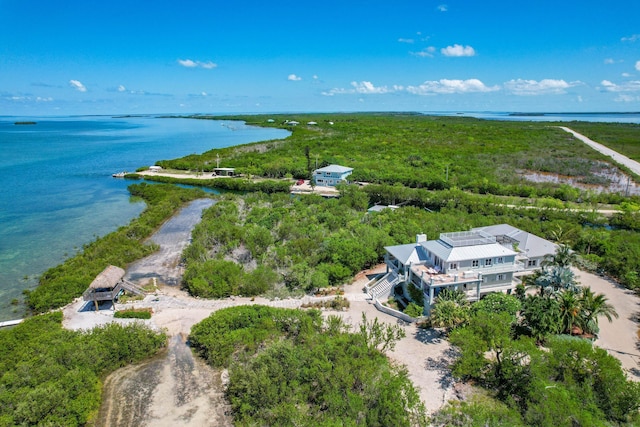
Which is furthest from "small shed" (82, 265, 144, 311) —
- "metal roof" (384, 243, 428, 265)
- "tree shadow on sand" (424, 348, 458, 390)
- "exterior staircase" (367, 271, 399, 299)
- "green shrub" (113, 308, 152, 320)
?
"tree shadow on sand" (424, 348, 458, 390)

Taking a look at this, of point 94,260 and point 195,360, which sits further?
point 94,260

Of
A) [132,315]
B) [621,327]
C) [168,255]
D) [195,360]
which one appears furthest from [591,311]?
[168,255]

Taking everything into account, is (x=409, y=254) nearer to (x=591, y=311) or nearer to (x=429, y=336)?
(x=429, y=336)

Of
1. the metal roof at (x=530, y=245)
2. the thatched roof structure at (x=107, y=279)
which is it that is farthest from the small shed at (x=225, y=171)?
the metal roof at (x=530, y=245)

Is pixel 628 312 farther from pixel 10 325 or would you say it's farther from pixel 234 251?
pixel 10 325

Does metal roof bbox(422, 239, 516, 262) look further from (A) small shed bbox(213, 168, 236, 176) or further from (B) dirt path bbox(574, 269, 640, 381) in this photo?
(A) small shed bbox(213, 168, 236, 176)

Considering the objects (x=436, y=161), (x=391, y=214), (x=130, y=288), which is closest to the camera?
(x=130, y=288)
